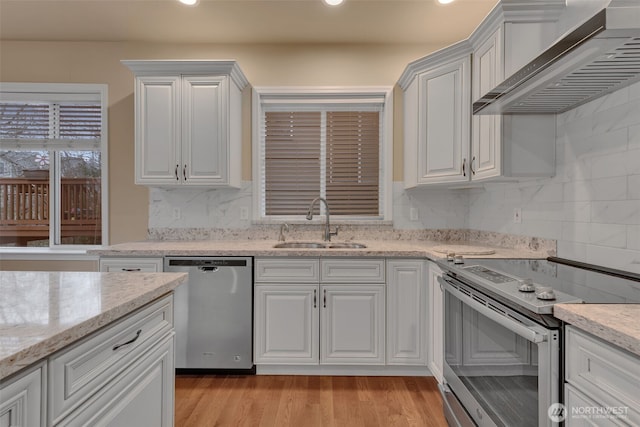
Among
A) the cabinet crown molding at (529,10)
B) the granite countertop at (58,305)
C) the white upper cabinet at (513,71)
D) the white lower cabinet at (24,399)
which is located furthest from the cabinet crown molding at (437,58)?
the white lower cabinet at (24,399)

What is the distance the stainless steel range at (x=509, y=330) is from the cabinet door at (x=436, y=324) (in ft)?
0.70

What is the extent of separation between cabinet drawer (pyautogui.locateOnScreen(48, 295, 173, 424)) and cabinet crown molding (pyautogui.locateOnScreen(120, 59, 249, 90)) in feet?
6.59

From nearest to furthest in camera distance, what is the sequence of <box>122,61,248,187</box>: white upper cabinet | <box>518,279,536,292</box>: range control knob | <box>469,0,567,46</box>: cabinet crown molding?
<box>518,279,536,292</box>: range control knob < <box>469,0,567,46</box>: cabinet crown molding < <box>122,61,248,187</box>: white upper cabinet

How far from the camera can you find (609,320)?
0.89 m

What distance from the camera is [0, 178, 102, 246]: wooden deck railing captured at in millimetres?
3137

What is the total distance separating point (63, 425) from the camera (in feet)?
2.55

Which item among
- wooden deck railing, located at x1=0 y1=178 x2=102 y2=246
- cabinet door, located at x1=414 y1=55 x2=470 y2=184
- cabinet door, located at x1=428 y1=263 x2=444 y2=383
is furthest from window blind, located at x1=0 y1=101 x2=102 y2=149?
cabinet door, located at x1=428 y1=263 x2=444 y2=383

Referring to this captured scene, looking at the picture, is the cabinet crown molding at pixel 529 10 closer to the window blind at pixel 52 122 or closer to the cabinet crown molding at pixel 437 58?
the cabinet crown molding at pixel 437 58

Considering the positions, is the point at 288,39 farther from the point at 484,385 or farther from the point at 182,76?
→ the point at 484,385

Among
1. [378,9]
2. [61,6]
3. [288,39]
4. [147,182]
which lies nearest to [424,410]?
[147,182]

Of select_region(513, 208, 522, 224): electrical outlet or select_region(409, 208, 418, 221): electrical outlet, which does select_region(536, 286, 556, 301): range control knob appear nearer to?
select_region(513, 208, 522, 224): electrical outlet

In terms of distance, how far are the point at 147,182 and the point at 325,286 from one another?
164 cm

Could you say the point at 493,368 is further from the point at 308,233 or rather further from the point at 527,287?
the point at 308,233

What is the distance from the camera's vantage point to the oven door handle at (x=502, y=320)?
1092mm
